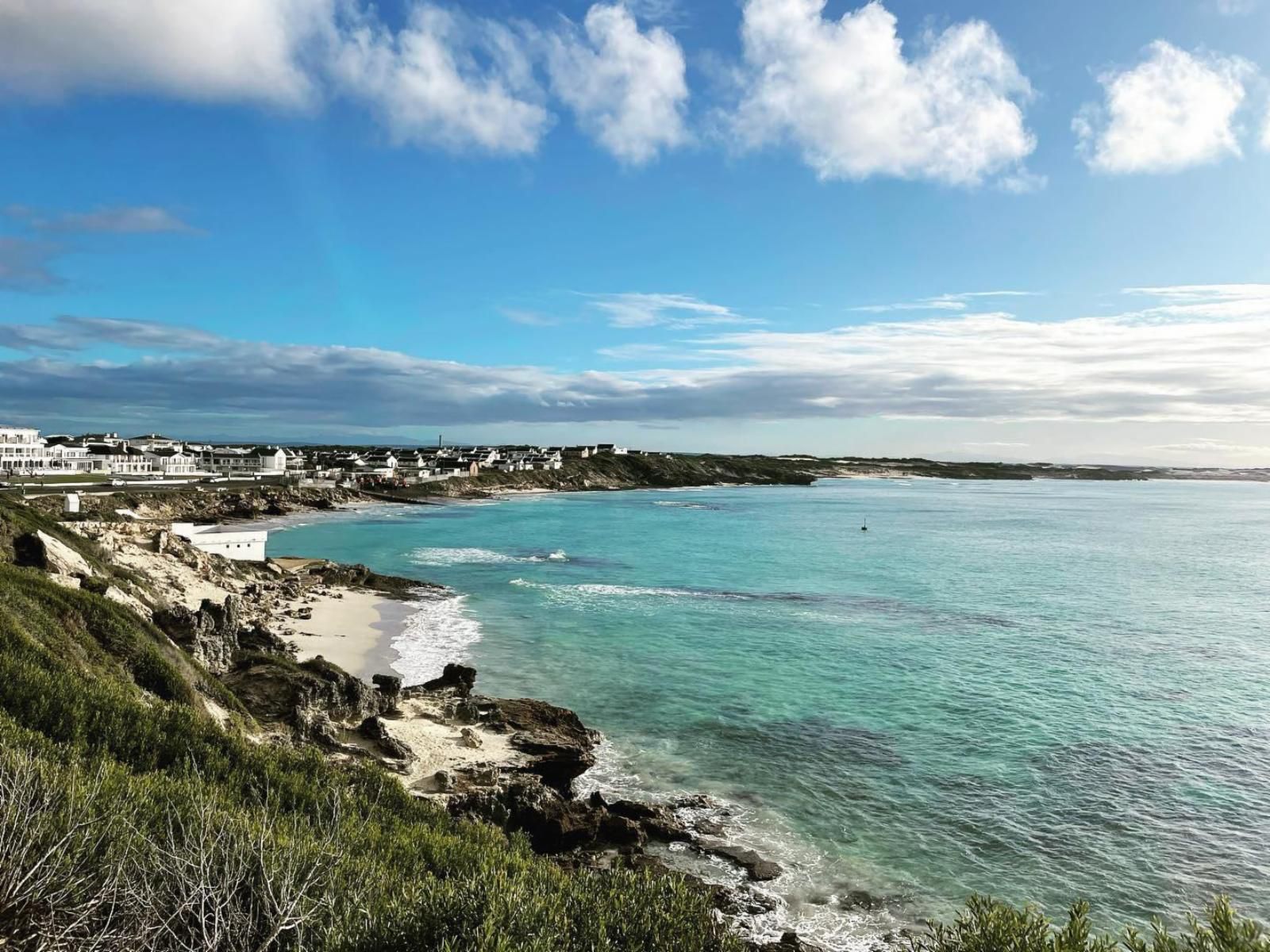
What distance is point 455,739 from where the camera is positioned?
20469mm

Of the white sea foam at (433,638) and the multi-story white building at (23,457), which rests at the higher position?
A: the multi-story white building at (23,457)

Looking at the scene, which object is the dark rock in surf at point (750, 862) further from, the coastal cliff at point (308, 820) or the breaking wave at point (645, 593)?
the breaking wave at point (645, 593)

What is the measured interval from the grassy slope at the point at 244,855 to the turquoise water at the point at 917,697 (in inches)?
260

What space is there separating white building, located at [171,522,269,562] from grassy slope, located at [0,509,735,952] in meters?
40.2

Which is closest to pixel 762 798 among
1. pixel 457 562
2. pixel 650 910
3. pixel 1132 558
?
pixel 650 910

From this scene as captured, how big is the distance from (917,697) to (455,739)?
52.4ft

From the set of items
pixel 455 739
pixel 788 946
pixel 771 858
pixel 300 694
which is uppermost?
→ pixel 300 694

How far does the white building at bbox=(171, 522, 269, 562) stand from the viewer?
49.8m

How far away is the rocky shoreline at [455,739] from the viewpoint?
48.7 ft

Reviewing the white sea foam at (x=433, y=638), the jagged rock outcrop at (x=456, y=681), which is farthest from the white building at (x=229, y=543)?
the jagged rock outcrop at (x=456, y=681)

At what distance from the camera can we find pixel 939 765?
66.0 ft

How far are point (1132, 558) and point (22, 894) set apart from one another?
77894mm

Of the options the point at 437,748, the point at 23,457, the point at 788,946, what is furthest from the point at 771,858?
the point at 23,457

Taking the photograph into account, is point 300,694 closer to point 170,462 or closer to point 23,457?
point 23,457
